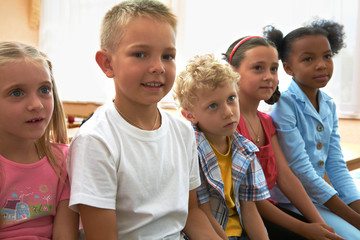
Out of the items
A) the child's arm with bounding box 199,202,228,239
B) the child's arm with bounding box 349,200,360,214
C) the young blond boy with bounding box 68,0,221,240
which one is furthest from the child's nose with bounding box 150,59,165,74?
the child's arm with bounding box 349,200,360,214

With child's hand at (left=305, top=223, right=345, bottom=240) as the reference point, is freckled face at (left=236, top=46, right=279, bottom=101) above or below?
above

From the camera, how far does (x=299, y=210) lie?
64.6 inches

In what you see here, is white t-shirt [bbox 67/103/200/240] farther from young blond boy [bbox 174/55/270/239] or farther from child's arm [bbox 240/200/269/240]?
child's arm [bbox 240/200/269/240]

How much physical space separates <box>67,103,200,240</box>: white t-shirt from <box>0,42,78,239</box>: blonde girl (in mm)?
99

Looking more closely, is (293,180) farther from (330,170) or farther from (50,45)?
(50,45)

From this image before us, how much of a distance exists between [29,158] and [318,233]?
1128mm

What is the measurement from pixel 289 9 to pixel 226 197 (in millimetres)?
2658

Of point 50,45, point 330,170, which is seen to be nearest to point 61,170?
point 330,170

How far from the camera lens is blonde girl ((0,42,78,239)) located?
1.03 m

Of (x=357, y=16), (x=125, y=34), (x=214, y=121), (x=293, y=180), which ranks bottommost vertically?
(x=293, y=180)

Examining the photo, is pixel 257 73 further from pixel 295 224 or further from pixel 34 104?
pixel 34 104

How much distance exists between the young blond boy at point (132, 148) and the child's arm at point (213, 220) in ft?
0.49

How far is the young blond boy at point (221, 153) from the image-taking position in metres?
1.38

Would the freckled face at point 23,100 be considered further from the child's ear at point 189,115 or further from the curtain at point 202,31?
the curtain at point 202,31
